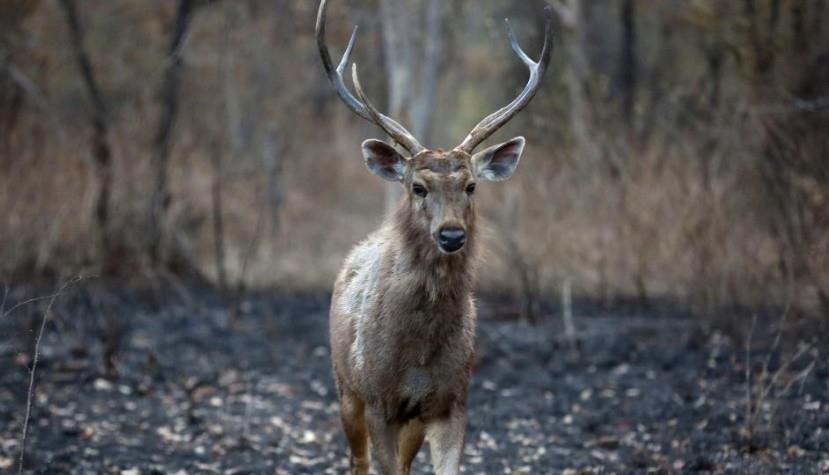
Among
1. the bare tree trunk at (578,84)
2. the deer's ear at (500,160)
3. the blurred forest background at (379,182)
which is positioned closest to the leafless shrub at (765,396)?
the blurred forest background at (379,182)

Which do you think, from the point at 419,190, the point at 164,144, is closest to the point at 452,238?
the point at 419,190

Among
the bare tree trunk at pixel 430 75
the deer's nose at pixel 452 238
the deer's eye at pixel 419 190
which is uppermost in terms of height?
the bare tree trunk at pixel 430 75

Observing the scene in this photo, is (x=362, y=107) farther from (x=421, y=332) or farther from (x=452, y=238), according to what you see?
(x=421, y=332)

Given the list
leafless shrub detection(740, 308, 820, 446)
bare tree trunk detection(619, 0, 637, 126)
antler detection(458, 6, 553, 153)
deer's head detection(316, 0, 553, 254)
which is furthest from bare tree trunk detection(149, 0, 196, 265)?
bare tree trunk detection(619, 0, 637, 126)

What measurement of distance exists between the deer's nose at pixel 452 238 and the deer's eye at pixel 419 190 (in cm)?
36

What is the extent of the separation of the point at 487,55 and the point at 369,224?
1482 cm

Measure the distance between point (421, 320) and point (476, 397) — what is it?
381cm

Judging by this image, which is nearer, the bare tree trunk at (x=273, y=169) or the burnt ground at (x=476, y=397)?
the burnt ground at (x=476, y=397)

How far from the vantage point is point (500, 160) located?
675cm

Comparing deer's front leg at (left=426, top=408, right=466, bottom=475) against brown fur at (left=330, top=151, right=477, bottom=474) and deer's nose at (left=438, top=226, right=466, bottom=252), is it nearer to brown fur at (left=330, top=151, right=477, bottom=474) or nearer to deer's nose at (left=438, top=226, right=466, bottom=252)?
brown fur at (left=330, top=151, right=477, bottom=474)

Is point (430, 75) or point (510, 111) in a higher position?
point (430, 75)

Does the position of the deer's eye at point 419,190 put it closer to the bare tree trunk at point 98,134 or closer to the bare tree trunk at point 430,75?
the bare tree trunk at point 98,134

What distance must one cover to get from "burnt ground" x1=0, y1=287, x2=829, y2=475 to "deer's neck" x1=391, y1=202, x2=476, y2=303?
183cm

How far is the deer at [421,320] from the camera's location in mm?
5961
